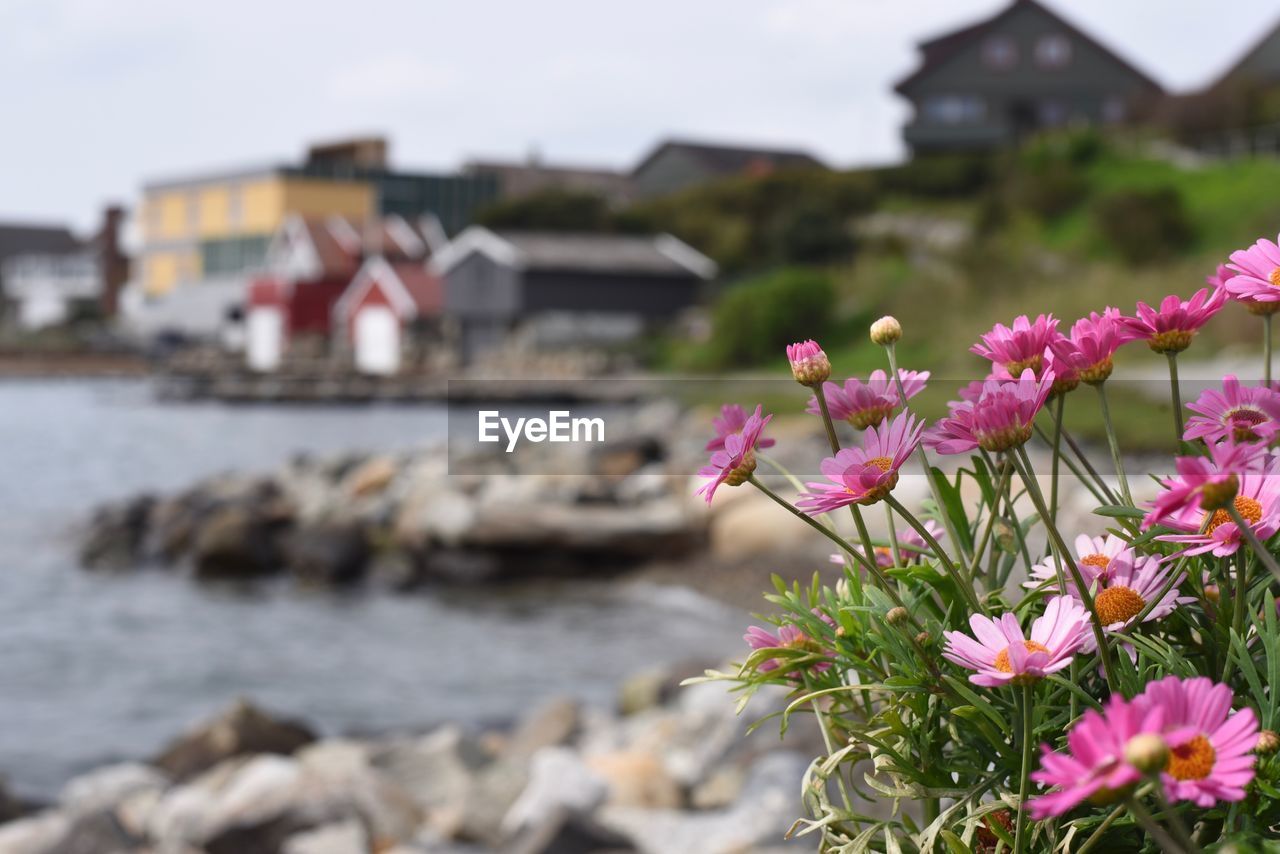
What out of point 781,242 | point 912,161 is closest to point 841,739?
point 781,242

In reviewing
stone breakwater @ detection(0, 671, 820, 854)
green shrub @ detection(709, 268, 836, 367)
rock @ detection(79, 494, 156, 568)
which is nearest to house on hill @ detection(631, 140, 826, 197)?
green shrub @ detection(709, 268, 836, 367)

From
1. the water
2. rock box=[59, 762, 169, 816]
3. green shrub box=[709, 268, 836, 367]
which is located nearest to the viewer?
rock box=[59, 762, 169, 816]

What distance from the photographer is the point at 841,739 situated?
1.38m

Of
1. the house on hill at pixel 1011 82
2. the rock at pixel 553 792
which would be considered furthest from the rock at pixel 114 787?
the house on hill at pixel 1011 82

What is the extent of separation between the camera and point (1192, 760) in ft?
2.31

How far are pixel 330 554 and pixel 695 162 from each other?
35992 millimetres

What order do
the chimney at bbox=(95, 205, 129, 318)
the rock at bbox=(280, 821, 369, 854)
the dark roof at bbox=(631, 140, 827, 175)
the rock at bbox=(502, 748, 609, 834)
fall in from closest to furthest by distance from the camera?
the rock at bbox=(280, 821, 369, 854) < the rock at bbox=(502, 748, 609, 834) < the dark roof at bbox=(631, 140, 827, 175) < the chimney at bbox=(95, 205, 129, 318)

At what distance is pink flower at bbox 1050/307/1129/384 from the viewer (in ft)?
3.24

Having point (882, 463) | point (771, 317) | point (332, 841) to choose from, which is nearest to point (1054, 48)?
point (771, 317)

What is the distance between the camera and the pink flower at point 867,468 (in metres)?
0.89

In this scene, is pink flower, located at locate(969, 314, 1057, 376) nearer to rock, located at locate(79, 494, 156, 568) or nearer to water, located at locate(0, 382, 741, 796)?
water, located at locate(0, 382, 741, 796)

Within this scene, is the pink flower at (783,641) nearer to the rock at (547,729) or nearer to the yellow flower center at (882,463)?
the yellow flower center at (882,463)

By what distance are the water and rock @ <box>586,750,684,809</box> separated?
107 inches

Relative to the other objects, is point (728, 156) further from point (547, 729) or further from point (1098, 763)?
point (1098, 763)
